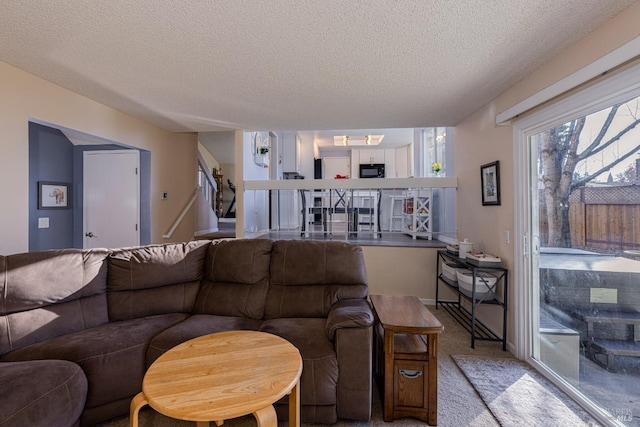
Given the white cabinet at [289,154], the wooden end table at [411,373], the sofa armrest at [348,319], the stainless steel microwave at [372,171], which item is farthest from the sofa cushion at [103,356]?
the stainless steel microwave at [372,171]

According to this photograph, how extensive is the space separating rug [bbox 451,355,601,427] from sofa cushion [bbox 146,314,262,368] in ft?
5.61

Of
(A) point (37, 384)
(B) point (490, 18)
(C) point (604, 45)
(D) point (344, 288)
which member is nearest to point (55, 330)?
(A) point (37, 384)

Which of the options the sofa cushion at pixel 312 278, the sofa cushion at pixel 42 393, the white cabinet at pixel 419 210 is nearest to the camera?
the sofa cushion at pixel 42 393

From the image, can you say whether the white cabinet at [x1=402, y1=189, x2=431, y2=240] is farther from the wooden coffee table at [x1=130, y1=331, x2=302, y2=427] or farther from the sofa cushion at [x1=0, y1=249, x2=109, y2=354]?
the sofa cushion at [x1=0, y1=249, x2=109, y2=354]

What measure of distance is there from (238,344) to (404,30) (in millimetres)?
2144

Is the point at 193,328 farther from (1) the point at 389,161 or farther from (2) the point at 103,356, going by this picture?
(1) the point at 389,161

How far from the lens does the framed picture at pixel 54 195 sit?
324 cm

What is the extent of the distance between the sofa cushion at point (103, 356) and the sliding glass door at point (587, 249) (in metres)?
2.89

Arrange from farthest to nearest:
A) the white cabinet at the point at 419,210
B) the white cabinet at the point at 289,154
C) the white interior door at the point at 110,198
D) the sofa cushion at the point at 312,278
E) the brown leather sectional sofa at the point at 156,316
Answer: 1. the white cabinet at the point at 289,154
2. the white cabinet at the point at 419,210
3. the white interior door at the point at 110,198
4. the sofa cushion at the point at 312,278
5. the brown leather sectional sofa at the point at 156,316

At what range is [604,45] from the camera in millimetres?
1635

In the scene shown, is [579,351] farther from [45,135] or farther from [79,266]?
[45,135]

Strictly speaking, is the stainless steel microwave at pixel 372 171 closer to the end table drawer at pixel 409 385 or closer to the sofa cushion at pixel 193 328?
the sofa cushion at pixel 193 328

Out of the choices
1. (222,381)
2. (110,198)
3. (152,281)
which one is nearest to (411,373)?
(222,381)

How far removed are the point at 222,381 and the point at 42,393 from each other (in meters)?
0.91
